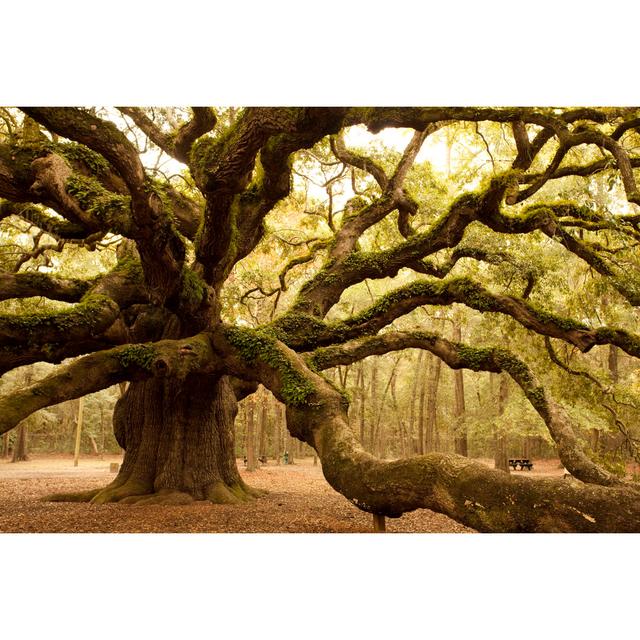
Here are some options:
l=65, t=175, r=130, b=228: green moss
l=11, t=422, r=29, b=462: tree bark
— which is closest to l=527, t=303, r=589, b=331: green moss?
l=65, t=175, r=130, b=228: green moss

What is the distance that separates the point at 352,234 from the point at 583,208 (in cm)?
368

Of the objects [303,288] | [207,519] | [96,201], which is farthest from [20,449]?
[96,201]

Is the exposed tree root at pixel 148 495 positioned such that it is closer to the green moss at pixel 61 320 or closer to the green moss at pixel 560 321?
the green moss at pixel 61 320

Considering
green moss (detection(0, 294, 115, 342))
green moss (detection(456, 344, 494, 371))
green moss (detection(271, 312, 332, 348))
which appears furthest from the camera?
green moss (detection(271, 312, 332, 348))

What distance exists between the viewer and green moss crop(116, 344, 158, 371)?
6.79 metres

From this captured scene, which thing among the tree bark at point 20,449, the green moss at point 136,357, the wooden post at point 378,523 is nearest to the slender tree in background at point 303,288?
the green moss at point 136,357

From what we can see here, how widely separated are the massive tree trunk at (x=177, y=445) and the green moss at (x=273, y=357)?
3.84ft

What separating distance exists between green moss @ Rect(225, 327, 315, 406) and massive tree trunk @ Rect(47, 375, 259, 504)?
3.84ft

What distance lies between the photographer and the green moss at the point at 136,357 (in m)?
6.79

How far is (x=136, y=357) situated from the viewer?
6801 millimetres

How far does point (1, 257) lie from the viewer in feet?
33.8

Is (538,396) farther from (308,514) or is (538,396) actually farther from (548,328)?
(308,514)

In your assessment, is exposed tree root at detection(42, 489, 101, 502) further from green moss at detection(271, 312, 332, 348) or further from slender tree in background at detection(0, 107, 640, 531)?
green moss at detection(271, 312, 332, 348)
